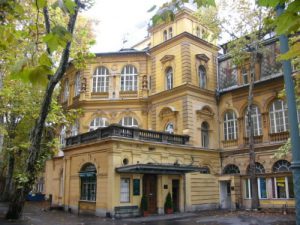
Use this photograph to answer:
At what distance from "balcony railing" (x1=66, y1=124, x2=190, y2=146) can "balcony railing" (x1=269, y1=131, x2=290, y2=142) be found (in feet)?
22.3

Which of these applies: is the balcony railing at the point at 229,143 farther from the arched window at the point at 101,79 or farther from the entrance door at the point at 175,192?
the arched window at the point at 101,79

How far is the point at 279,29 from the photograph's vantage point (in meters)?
2.63

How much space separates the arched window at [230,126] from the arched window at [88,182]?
12.8 m

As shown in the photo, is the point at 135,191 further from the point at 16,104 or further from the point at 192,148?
the point at 16,104

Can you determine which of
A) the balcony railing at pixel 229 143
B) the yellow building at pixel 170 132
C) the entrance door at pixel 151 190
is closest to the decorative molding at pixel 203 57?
the yellow building at pixel 170 132

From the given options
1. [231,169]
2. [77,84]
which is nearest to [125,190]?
[231,169]

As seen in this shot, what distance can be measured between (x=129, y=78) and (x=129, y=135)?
34.4 ft

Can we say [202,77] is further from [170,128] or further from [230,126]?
[170,128]


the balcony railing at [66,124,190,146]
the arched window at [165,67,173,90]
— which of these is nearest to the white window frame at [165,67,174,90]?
the arched window at [165,67,173,90]

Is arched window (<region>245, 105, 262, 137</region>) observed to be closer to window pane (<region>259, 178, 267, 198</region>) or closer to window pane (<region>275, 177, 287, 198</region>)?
window pane (<region>259, 178, 267, 198</region>)

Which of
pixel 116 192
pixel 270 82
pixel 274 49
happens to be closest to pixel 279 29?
pixel 116 192

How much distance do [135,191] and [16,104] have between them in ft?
36.2

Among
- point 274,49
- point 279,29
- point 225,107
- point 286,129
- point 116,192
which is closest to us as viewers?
point 279,29

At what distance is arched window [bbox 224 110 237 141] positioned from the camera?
30.0 metres
